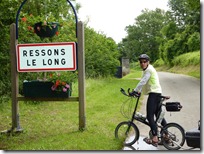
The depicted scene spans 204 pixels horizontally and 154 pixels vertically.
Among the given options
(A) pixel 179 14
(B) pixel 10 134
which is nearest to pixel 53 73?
(B) pixel 10 134

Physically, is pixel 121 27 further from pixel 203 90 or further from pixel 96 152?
pixel 96 152

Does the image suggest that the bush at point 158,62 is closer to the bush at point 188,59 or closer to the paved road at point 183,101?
the paved road at point 183,101

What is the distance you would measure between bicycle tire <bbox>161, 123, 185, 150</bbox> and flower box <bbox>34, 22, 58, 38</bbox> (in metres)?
1.67

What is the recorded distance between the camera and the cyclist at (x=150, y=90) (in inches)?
128

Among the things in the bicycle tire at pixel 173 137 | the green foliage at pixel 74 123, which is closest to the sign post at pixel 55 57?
the green foliage at pixel 74 123

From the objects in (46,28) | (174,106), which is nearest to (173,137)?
(174,106)

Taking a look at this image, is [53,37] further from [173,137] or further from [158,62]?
[173,137]

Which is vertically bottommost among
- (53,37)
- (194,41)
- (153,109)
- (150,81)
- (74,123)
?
(74,123)

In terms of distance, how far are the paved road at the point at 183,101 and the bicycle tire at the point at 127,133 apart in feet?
0.20

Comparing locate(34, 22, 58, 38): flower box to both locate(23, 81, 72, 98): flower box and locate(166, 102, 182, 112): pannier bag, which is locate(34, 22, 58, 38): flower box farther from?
locate(166, 102, 182, 112): pannier bag

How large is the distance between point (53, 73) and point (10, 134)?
0.86m

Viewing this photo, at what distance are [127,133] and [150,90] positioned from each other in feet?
1.67

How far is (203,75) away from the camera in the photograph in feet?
10.8

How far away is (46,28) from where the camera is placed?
3.98 meters
